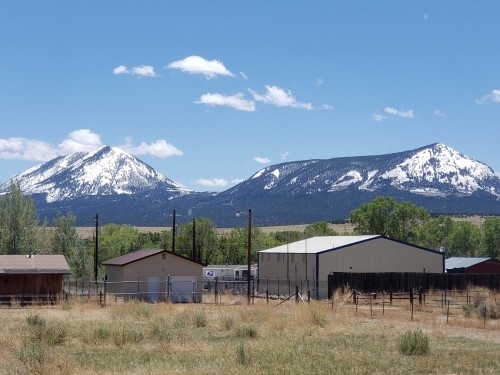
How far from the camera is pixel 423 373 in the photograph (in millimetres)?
21219

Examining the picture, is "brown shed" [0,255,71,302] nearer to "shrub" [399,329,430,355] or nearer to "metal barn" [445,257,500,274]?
"shrub" [399,329,430,355]

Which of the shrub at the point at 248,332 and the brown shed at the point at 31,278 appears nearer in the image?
the shrub at the point at 248,332

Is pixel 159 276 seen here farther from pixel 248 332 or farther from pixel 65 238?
pixel 248 332

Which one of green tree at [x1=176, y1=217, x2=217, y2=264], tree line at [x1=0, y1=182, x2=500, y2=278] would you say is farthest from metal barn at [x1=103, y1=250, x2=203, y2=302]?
green tree at [x1=176, y1=217, x2=217, y2=264]

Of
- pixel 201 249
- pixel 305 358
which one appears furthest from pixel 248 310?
pixel 201 249

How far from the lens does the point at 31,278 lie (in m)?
53.7

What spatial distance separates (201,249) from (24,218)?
118 ft

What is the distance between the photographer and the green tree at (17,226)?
74375 mm

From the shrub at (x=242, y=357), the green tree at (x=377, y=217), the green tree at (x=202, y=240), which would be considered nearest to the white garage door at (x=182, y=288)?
the shrub at (x=242, y=357)

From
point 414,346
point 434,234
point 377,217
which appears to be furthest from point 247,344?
point 434,234

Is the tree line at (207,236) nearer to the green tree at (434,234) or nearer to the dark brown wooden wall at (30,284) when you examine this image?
the green tree at (434,234)

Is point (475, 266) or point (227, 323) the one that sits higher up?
point (475, 266)

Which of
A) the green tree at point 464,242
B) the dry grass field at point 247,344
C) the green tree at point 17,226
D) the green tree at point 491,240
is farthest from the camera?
the green tree at point 464,242

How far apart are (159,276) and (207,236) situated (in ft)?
164
